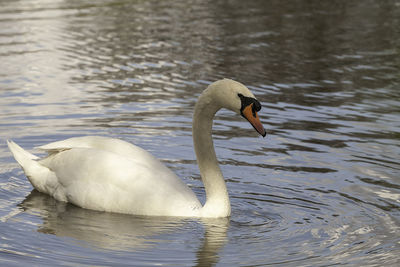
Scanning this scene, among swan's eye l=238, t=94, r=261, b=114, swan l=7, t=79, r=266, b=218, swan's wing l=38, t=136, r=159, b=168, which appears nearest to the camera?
swan's eye l=238, t=94, r=261, b=114

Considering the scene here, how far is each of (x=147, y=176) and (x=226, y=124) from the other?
11.3 ft

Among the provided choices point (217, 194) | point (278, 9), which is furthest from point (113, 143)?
point (278, 9)

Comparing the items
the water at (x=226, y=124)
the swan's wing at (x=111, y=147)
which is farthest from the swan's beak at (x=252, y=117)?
the swan's wing at (x=111, y=147)

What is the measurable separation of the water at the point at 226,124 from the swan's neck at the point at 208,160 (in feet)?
0.55

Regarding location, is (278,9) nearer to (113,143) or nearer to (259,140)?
(259,140)

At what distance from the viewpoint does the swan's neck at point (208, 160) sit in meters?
7.52

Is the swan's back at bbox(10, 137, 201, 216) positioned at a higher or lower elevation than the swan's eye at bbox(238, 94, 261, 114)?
lower

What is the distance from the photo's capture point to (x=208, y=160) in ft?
25.4

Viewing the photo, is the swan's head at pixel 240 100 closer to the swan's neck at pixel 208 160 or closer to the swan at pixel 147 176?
the swan at pixel 147 176

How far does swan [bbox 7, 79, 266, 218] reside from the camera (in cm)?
737

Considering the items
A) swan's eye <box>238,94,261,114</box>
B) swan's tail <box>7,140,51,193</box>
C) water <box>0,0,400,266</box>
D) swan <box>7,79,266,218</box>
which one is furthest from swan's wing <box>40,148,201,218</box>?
swan's eye <box>238,94,261,114</box>

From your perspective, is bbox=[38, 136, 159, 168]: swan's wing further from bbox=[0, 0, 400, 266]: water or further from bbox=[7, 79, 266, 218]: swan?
bbox=[0, 0, 400, 266]: water

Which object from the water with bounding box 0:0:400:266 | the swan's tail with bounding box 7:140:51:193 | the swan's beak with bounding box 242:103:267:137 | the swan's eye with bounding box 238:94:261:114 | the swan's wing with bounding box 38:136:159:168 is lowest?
the water with bounding box 0:0:400:266

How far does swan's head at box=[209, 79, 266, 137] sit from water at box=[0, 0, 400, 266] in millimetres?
935
